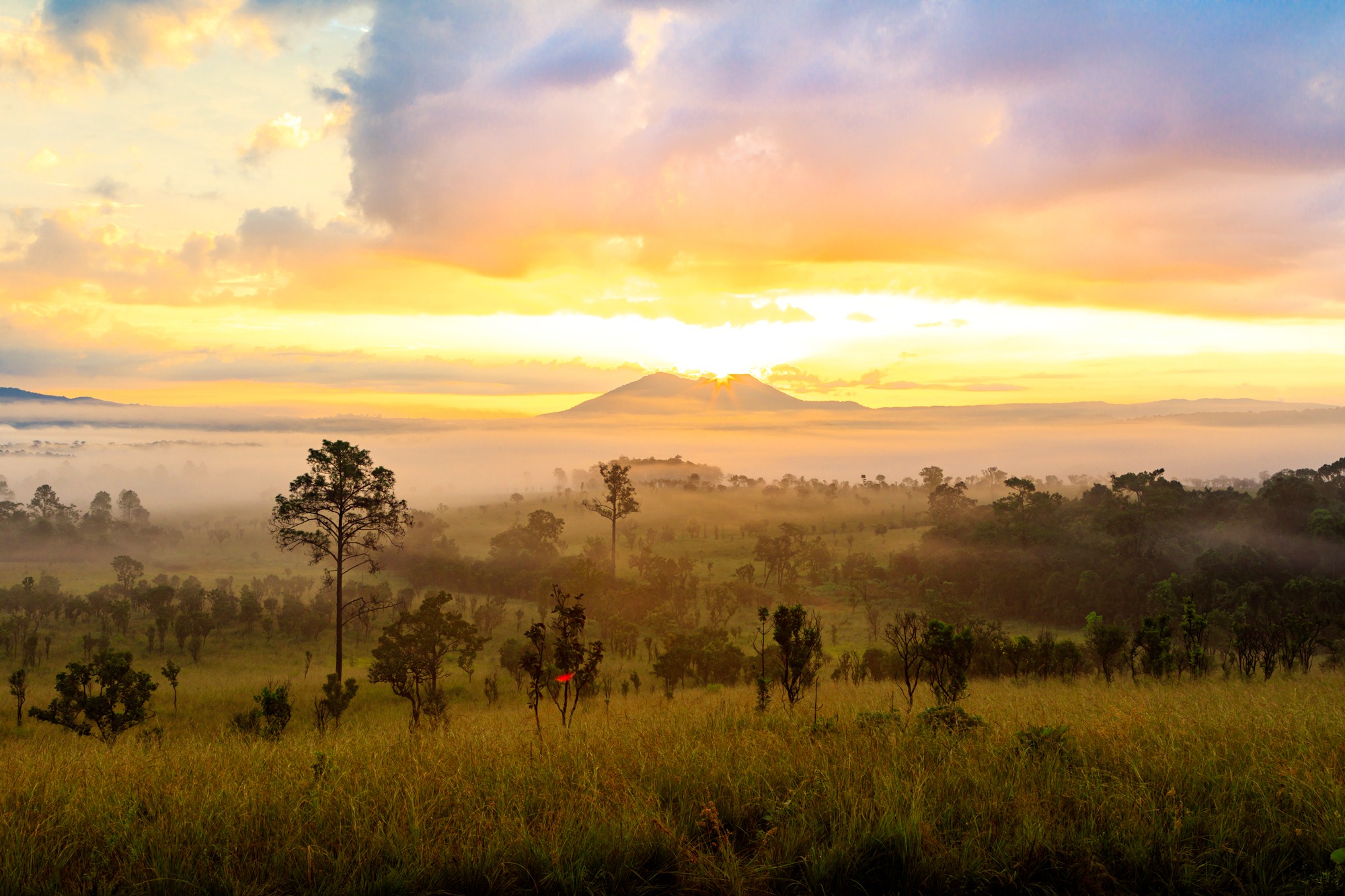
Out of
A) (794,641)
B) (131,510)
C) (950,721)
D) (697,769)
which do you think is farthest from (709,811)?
(131,510)

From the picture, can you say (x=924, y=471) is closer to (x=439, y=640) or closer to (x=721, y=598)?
(x=721, y=598)

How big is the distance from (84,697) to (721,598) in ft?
166

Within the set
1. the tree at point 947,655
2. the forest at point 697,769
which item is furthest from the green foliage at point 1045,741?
the tree at point 947,655

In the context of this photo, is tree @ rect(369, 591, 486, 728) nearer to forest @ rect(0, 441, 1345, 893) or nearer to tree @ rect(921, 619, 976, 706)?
forest @ rect(0, 441, 1345, 893)

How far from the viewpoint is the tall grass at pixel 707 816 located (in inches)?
179

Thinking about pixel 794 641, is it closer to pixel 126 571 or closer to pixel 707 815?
pixel 707 815

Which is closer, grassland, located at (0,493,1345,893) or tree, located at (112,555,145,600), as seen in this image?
grassland, located at (0,493,1345,893)

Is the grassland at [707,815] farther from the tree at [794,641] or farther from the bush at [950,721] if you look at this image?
the tree at [794,641]

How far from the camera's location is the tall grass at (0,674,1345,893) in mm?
4551

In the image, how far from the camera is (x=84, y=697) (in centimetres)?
2256

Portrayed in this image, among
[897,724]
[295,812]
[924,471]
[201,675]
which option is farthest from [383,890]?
[924,471]

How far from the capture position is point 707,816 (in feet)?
17.3

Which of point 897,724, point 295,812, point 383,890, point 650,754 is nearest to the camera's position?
point 383,890

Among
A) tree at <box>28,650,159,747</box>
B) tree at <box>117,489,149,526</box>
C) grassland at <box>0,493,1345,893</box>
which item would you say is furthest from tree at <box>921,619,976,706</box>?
tree at <box>117,489,149,526</box>
